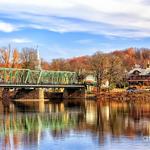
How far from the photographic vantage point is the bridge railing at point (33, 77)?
118312 millimetres

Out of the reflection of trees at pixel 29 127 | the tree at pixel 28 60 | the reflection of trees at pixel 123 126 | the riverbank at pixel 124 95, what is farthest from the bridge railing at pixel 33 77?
the reflection of trees at pixel 123 126

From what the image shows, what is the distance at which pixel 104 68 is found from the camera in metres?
122

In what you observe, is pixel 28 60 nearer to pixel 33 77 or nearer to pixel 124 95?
pixel 33 77

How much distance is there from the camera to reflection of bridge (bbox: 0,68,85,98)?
116m

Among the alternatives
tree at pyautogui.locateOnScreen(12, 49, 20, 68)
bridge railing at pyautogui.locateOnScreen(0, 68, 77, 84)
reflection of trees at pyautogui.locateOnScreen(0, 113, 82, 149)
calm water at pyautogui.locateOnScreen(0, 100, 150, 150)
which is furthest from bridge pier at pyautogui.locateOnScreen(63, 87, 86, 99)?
calm water at pyautogui.locateOnScreen(0, 100, 150, 150)

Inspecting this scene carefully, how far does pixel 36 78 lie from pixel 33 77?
1073 mm

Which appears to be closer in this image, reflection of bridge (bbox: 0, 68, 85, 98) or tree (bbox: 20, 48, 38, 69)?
reflection of bridge (bbox: 0, 68, 85, 98)

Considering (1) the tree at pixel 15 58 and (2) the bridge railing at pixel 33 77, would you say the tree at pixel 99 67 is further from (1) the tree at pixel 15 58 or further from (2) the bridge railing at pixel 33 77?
(1) the tree at pixel 15 58

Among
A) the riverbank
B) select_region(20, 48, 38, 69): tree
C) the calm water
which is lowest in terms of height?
the calm water

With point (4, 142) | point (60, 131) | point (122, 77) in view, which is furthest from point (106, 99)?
point (4, 142)

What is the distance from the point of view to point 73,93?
128 m

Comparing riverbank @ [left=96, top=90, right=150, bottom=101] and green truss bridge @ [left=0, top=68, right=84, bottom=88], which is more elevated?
green truss bridge @ [left=0, top=68, right=84, bottom=88]

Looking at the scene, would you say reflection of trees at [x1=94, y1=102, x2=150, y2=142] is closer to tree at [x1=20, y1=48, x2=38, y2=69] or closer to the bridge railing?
the bridge railing

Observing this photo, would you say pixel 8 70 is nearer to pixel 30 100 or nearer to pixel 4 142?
pixel 30 100
